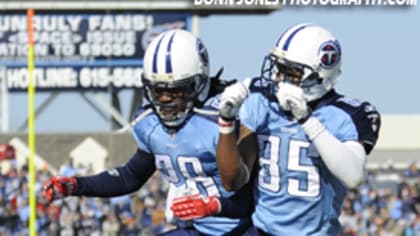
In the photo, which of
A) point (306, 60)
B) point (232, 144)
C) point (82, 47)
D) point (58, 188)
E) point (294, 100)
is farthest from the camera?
point (82, 47)

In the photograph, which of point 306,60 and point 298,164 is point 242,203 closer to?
point 298,164

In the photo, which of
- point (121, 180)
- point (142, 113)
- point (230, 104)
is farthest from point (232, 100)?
point (121, 180)

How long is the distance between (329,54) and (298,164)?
0.50 metres

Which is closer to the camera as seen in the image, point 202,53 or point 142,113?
point 202,53

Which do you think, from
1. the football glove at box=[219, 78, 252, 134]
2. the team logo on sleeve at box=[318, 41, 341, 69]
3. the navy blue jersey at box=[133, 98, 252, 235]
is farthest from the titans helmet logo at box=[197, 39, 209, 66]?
the team logo on sleeve at box=[318, 41, 341, 69]

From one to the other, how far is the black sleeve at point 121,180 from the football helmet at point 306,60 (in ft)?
2.68

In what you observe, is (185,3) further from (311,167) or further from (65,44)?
(311,167)

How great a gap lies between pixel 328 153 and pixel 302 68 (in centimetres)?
45

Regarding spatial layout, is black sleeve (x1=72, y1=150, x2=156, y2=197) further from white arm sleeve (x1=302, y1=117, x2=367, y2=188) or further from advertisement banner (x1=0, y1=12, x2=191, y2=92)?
advertisement banner (x1=0, y1=12, x2=191, y2=92)

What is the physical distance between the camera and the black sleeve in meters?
5.53

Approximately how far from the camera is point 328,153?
475cm

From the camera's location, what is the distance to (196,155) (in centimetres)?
517

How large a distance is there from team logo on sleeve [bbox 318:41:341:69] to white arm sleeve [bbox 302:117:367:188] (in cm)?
38

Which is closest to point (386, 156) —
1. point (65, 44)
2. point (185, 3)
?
point (185, 3)
